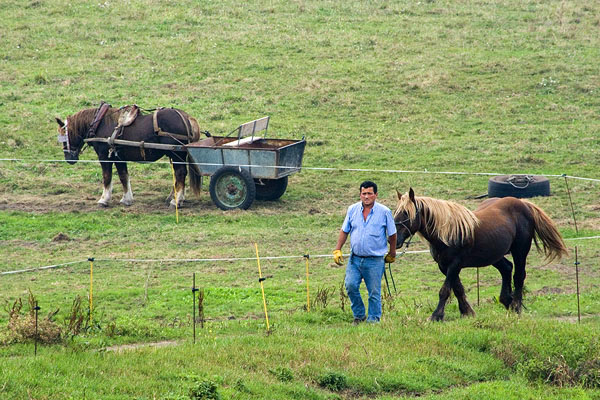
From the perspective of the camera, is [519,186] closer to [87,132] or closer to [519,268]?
[519,268]

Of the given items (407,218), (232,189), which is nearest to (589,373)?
(407,218)

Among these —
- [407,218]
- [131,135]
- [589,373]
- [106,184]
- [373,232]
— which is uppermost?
[131,135]

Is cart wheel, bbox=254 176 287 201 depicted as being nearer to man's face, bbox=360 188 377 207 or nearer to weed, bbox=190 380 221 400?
man's face, bbox=360 188 377 207

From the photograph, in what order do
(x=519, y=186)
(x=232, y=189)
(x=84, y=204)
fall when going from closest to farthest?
(x=519, y=186) < (x=232, y=189) < (x=84, y=204)

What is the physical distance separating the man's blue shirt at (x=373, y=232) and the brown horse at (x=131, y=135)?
857 cm

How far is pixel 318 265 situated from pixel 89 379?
6777 millimetres

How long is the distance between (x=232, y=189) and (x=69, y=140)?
3870 mm

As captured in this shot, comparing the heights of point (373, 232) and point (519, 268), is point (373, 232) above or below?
above

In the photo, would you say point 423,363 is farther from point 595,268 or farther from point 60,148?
point 60,148

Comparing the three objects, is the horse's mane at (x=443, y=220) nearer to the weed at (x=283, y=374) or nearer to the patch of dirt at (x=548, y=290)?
the patch of dirt at (x=548, y=290)

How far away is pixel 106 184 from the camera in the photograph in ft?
59.5

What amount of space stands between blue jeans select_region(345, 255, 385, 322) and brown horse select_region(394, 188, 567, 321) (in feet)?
1.40

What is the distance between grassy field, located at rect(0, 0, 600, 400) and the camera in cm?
847

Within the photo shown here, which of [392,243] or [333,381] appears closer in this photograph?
[333,381]
